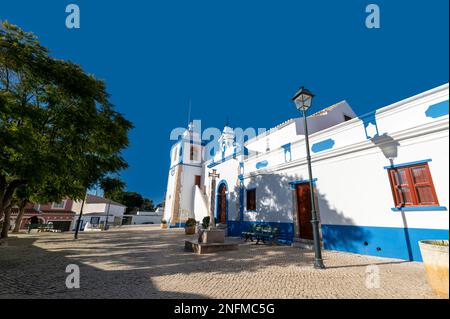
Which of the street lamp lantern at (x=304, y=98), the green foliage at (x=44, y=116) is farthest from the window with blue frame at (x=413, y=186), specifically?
the green foliage at (x=44, y=116)

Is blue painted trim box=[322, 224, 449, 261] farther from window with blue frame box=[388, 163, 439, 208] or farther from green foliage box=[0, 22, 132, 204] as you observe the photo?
green foliage box=[0, 22, 132, 204]

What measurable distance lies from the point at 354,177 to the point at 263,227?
5268 mm

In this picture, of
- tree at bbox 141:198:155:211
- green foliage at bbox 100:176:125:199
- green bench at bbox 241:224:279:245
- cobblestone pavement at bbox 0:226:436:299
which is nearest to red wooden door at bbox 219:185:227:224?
green bench at bbox 241:224:279:245

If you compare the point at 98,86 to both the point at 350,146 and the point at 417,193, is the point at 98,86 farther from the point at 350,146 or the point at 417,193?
the point at 417,193

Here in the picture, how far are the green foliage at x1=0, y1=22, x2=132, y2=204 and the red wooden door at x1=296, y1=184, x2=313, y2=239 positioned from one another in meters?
9.57

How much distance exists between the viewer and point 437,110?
240 inches

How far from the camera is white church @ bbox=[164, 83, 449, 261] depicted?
604 cm

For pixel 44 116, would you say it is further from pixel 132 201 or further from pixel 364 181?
pixel 132 201

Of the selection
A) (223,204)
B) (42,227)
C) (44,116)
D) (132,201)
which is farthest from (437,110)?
(132,201)

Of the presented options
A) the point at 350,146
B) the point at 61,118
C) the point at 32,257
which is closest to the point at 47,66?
the point at 61,118

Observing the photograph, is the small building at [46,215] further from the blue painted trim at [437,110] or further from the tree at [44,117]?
the blue painted trim at [437,110]

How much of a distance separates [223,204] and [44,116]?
1198 cm
